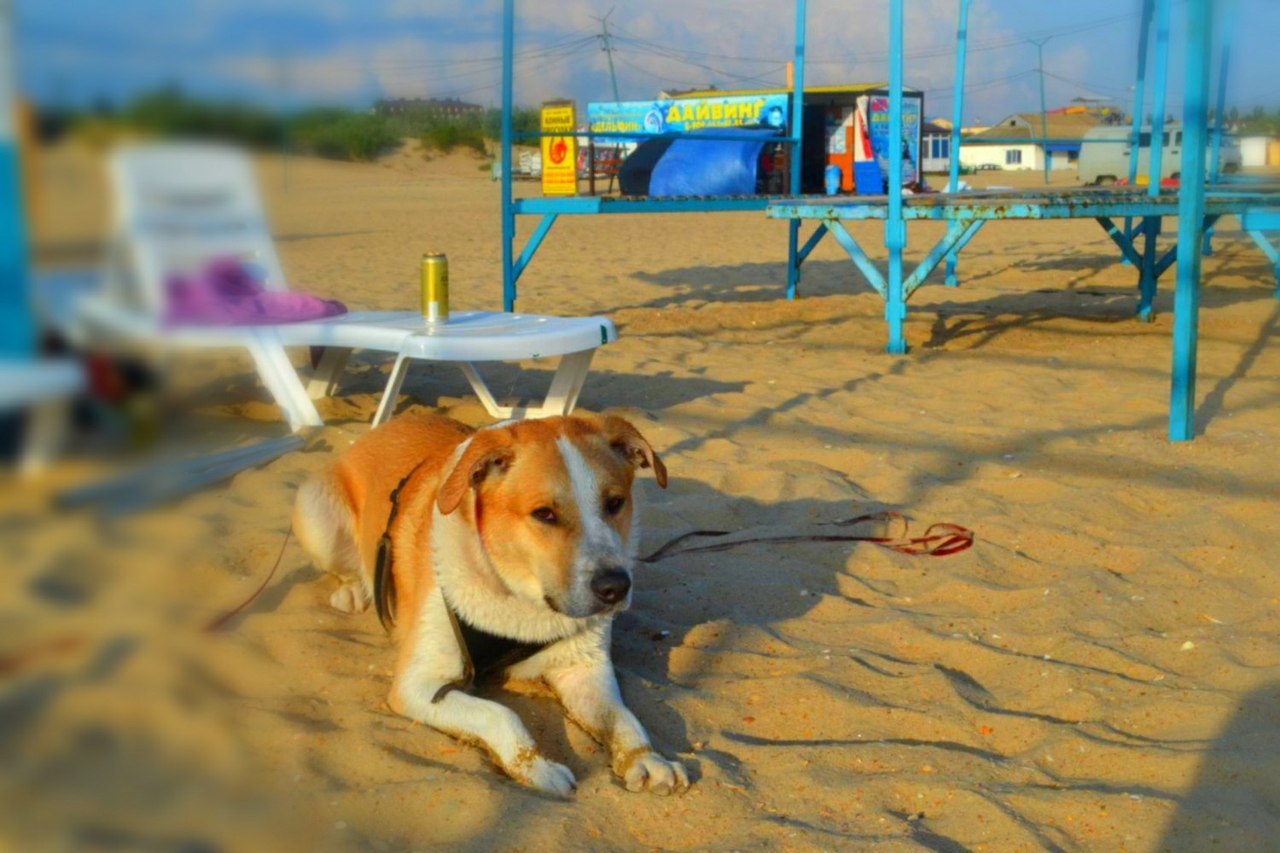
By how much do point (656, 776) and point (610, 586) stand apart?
1.52 feet

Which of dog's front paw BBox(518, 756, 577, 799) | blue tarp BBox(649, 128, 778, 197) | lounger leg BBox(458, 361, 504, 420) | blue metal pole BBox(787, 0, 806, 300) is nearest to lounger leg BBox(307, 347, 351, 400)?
lounger leg BBox(458, 361, 504, 420)

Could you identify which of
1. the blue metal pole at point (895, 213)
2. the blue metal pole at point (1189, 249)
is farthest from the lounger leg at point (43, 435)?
the blue metal pole at point (895, 213)

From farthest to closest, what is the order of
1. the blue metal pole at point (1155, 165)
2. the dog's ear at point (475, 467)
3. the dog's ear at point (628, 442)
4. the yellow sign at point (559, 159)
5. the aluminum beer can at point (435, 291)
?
the yellow sign at point (559, 159), the blue metal pole at point (1155, 165), the aluminum beer can at point (435, 291), the dog's ear at point (628, 442), the dog's ear at point (475, 467)

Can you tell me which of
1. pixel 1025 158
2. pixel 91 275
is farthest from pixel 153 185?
pixel 1025 158

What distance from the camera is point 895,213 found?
27.7 feet

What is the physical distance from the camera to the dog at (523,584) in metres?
2.90

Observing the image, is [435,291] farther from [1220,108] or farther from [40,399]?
[1220,108]

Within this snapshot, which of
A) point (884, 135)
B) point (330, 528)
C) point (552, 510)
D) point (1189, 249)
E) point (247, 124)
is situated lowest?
point (330, 528)

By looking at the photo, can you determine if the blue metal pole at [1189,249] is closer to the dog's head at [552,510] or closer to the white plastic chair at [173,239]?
the dog's head at [552,510]

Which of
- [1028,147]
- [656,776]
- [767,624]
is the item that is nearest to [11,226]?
[656,776]

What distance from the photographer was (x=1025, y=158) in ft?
211

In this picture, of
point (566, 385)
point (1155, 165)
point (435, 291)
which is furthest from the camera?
point (1155, 165)

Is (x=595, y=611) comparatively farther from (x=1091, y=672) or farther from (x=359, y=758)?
(x=1091, y=672)

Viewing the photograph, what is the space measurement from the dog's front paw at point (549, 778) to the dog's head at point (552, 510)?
0.38 m
